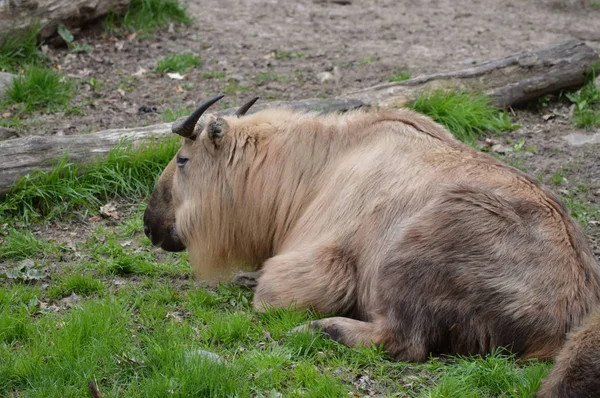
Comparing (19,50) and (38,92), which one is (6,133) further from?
(19,50)

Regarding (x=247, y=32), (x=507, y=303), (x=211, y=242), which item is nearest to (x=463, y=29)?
(x=247, y=32)

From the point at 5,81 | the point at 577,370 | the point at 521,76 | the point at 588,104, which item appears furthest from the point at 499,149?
the point at 5,81

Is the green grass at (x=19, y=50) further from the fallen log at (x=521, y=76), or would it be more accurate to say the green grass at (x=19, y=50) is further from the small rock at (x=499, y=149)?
the small rock at (x=499, y=149)

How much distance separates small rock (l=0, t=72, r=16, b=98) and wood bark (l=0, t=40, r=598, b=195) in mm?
1778

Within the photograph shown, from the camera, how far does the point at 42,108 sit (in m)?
8.86

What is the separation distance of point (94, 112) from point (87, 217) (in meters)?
1.97

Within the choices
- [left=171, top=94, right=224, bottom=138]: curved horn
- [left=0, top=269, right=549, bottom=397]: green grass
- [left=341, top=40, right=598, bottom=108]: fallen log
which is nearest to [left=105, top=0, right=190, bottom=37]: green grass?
[left=341, top=40, right=598, bottom=108]: fallen log

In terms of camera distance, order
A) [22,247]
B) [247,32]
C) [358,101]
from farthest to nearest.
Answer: [247,32]
[358,101]
[22,247]

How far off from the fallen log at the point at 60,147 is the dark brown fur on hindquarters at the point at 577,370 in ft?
13.6

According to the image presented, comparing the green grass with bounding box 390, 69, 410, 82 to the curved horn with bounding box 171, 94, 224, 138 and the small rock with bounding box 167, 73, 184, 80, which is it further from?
the curved horn with bounding box 171, 94, 224, 138

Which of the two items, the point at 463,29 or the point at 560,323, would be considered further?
the point at 463,29

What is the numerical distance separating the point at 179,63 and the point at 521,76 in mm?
3751

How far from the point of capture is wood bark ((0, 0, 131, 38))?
9.35 meters

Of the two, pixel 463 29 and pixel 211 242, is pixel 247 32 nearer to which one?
pixel 463 29
